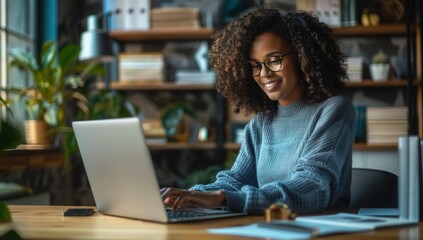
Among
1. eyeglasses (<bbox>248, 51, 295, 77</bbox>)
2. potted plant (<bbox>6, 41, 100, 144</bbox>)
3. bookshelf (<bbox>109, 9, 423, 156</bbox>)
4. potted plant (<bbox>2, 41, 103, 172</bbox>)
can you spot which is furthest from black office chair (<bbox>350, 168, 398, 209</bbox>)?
bookshelf (<bbox>109, 9, 423, 156</bbox>)

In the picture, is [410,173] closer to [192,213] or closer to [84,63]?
[192,213]

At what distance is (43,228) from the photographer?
163 cm

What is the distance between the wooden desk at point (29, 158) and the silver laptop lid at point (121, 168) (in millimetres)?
1466

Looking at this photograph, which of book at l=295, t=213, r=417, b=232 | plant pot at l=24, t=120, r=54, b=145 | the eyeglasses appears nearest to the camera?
book at l=295, t=213, r=417, b=232

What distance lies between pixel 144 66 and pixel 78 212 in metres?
3.01

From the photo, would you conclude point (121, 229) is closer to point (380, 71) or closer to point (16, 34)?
point (16, 34)

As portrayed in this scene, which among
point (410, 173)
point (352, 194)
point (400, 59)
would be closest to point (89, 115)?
point (400, 59)

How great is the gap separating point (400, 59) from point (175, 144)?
62.9 inches

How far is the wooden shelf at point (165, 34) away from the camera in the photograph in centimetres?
481

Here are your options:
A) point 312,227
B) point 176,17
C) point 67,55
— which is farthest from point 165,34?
point 312,227

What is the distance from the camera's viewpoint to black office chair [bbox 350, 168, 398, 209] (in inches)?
84.6

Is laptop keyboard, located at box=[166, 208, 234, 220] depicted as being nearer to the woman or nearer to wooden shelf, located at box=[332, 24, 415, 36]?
the woman

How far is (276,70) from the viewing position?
7.45ft

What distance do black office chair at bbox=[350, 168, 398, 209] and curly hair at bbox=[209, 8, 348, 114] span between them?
0.89ft
